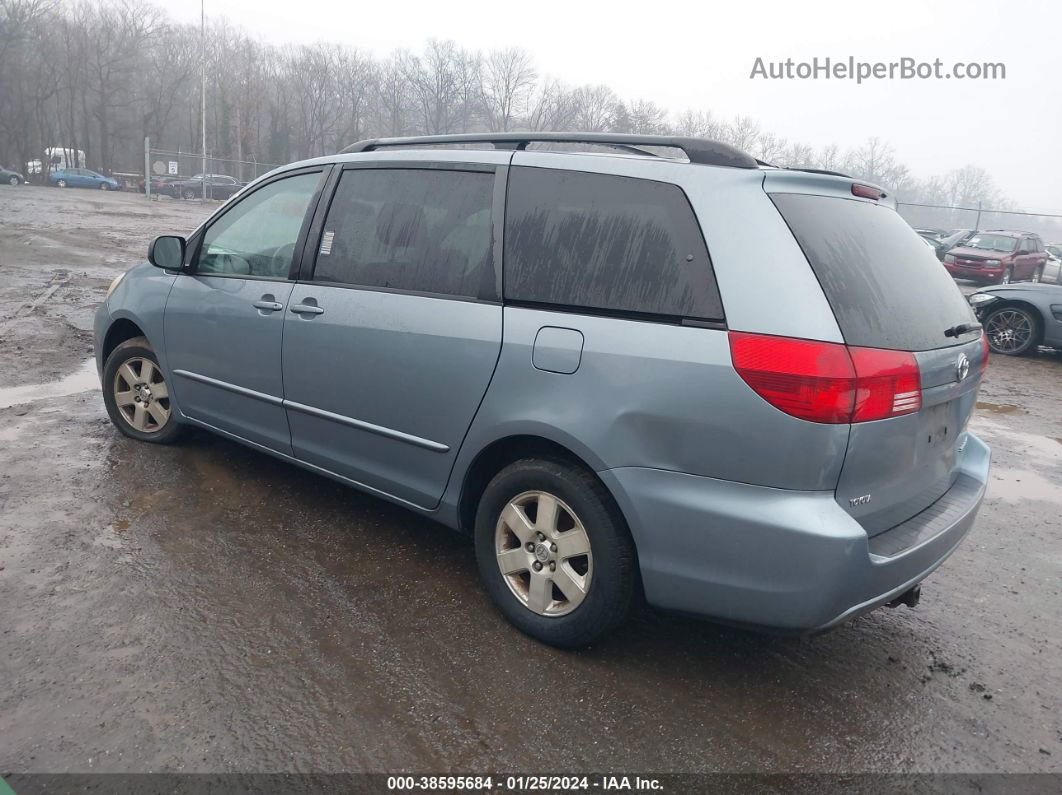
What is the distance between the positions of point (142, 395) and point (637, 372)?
→ 3667mm

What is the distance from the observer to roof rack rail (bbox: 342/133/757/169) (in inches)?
112

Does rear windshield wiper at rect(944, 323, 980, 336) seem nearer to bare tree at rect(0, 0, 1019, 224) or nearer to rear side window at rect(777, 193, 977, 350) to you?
rear side window at rect(777, 193, 977, 350)

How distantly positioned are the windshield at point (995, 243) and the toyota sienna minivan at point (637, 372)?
23175mm

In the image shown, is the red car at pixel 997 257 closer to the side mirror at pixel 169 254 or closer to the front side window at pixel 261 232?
the front side window at pixel 261 232

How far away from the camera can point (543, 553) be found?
304 centimetres

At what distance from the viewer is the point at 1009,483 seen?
566cm

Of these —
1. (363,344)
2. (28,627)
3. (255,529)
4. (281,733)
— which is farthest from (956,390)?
(28,627)

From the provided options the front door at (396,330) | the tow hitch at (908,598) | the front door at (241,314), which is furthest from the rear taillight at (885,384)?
the front door at (241,314)

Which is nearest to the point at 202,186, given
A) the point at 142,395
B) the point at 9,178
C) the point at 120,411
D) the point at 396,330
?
the point at 9,178

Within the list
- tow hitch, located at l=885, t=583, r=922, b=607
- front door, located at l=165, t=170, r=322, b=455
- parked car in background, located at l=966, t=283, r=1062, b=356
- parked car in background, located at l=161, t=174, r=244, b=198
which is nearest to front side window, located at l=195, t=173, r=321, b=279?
front door, located at l=165, t=170, r=322, b=455

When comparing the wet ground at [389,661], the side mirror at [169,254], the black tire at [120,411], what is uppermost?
the side mirror at [169,254]

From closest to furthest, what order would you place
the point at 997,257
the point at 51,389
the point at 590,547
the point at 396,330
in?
the point at 590,547 < the point at 396,330 < the point at 51,389 < the point at 997,257

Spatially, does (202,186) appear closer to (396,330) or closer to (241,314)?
(241,314)

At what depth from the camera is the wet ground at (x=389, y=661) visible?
2.53 m
